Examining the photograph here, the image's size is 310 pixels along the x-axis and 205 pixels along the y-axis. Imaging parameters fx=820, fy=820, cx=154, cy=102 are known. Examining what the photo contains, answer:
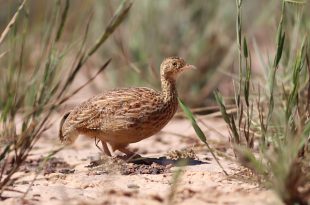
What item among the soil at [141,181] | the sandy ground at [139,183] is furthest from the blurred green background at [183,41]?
the sandy ground at [139,183]

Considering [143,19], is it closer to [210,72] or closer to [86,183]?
[210,72]

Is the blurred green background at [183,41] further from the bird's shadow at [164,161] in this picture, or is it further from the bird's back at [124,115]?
the bird's shadow at [164,161]

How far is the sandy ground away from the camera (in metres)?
5.16

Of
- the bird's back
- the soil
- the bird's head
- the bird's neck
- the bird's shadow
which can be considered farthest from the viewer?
the bird's head

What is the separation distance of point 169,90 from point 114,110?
595 mm

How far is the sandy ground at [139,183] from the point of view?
516 cm

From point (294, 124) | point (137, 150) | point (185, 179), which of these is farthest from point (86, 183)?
point (137, 150)

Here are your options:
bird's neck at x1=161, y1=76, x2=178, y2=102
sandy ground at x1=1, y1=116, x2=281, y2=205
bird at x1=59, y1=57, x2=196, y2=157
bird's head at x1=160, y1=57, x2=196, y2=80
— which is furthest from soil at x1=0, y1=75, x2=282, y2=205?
bird's head at x1=160, y1=57, x2=196, y2=80

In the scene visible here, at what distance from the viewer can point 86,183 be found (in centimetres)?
607

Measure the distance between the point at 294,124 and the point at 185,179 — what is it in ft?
2.93

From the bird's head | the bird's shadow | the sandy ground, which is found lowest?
Answer: the bird's shadow

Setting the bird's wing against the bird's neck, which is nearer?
the bird's wing

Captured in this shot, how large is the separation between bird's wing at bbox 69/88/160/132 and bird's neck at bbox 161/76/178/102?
0.08m

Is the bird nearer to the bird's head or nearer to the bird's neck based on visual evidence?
the bird's neck
